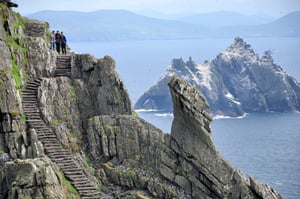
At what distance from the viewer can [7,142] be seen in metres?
50.5

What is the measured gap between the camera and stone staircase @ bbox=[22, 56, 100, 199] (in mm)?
50719

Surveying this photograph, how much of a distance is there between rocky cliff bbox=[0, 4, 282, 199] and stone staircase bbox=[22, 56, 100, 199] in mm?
80

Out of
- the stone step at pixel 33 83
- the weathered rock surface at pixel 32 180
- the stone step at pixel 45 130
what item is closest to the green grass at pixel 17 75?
the stone step at pixel 33 83

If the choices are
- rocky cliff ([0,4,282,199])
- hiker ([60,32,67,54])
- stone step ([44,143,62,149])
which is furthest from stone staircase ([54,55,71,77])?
stone step ([44,143,62,149])

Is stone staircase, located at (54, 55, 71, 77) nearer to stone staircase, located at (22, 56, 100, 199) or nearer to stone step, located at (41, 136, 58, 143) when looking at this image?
stone staircase, located at (22, 56, 100, 199)

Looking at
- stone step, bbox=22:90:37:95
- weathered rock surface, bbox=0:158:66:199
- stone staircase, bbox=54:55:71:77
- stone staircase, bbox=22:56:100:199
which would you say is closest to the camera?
weathered rock surface, bbox=0:158:66:199

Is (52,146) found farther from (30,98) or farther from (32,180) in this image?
(32,180)

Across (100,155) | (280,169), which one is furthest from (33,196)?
(280,169)

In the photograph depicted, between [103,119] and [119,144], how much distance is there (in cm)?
260

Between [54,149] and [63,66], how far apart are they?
9.96 meters

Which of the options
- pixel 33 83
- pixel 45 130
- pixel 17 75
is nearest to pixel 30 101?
pixel 33 83

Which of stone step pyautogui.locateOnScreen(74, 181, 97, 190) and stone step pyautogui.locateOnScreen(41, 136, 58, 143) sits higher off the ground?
stone step pyautogui.locateOnScreen(41, 136, 58, 143)

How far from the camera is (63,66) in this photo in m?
59.8

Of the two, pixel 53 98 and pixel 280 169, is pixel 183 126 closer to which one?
pixel 53 98
